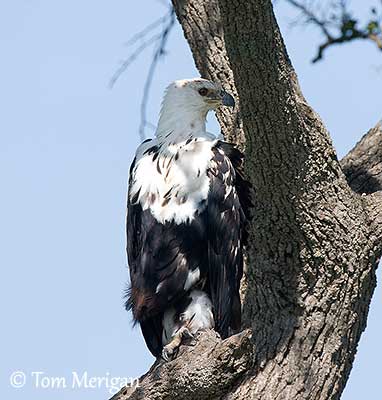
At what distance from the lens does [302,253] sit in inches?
160

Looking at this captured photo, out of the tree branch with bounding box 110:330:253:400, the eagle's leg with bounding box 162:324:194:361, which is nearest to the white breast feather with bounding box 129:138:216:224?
the eagle's leg with bounding box 162:324:194:361

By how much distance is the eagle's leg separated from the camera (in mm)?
4473

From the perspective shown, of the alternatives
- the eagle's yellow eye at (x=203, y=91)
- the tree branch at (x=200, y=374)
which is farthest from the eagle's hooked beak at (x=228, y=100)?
the tree branch at (x=200, y=374)

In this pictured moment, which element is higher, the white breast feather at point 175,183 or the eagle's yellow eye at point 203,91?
the eagle's yellow eye at point 203,91

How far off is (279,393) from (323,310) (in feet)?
1.23

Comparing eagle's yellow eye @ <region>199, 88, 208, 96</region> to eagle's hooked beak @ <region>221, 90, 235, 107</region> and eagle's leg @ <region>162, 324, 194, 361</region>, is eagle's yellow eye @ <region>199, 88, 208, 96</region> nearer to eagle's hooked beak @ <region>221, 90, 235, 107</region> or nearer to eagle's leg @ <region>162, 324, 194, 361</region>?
eagle's hooked beak @ <region>221, 90, 235, 107</region>

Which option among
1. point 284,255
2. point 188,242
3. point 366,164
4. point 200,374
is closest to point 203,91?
point 188,242

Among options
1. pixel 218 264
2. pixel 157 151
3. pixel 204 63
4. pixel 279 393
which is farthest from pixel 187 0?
pixel 279 393

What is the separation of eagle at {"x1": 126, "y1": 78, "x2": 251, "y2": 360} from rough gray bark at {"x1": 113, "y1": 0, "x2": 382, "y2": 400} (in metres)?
0.53

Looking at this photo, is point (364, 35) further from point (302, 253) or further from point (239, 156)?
point (302, 253)

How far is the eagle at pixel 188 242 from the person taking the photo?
4773 mm

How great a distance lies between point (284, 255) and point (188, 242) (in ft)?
2.53

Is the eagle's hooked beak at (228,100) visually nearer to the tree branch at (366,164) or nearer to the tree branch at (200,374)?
the tree branch at (366,164)

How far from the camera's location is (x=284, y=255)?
4121 mm
